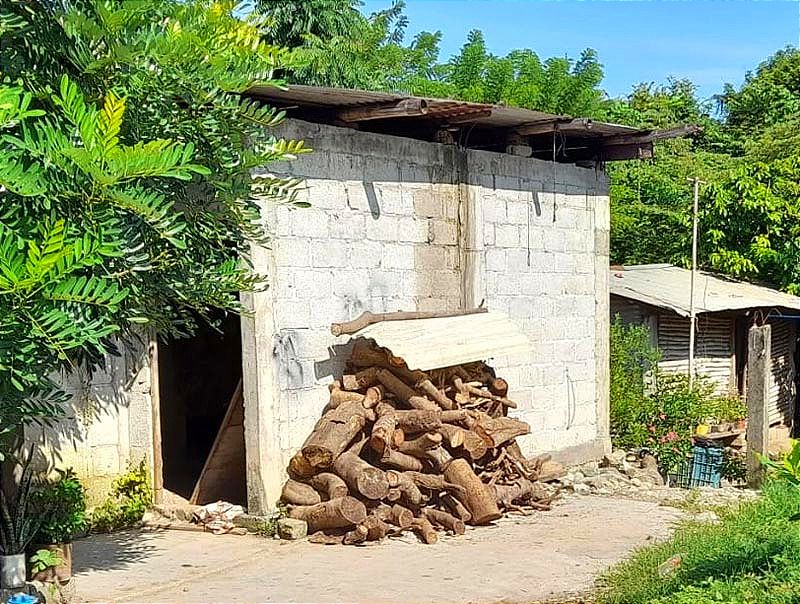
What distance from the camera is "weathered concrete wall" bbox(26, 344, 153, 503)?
28.6 ft

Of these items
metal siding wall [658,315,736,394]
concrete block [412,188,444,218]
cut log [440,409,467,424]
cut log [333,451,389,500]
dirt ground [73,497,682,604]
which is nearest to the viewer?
dirt ground [73,497,682,604]

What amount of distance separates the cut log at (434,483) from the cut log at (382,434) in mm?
301

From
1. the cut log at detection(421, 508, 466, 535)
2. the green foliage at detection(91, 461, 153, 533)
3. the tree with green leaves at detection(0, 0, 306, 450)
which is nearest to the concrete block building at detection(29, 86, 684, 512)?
the green foliage at detection(91, 461, 153, 533)

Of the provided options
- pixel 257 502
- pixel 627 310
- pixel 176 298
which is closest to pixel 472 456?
pixel 257 502

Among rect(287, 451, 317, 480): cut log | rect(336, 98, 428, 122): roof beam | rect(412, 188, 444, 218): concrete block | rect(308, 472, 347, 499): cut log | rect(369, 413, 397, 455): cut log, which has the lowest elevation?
rect(308, 472, 347, 499): cut log

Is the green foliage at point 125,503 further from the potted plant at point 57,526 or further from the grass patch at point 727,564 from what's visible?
the grass patch at point 727,564

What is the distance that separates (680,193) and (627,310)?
6.71m

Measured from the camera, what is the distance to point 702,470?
12453mm

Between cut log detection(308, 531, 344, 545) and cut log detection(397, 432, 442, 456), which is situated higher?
cut log detection(397, 432, 442, 456)

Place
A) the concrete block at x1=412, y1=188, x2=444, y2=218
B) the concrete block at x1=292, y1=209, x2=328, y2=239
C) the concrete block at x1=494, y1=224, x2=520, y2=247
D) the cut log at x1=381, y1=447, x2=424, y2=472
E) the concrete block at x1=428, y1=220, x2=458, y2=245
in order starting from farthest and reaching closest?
the concrete block at x1=494, y1=224, x2=520, y2=247 → the concrete block at x1=428, y1=220, x2=458, y2=245 → the concrete block at x1=412, y1=188, x2=444, y2=218 → the concrete block at x1=292, y1=209, x2=328, y2=239 → the cut log at x1=381, y1=447, x2=424, y2=472

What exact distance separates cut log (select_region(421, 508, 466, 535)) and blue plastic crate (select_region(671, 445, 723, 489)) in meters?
4.67

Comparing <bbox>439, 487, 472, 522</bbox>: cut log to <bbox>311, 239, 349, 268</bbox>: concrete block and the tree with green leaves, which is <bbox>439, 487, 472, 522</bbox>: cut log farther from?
the tree with green leaves

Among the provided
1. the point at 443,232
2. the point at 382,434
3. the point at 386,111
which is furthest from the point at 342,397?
the point at 386,111

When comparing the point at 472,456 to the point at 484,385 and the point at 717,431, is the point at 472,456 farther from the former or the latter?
the point at 717,431
